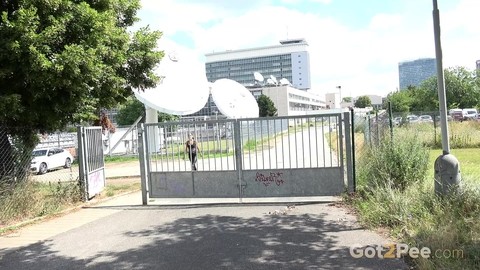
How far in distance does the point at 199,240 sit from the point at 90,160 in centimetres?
612

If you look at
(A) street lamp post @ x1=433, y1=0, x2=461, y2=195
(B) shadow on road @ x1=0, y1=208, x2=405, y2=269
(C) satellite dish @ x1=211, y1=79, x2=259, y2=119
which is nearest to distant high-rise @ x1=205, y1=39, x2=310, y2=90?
(C) satellite dish @ x1=211, y1=79, x2=259, y2=119

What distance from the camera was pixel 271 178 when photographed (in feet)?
33.4

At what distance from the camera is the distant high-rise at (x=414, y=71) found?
130 m

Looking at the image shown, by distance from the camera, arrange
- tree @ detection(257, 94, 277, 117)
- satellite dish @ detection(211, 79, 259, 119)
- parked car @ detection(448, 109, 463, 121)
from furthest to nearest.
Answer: tree @ detection(257, 94, 277, 117)
parked car @ detection(448, 109, 463, 121)
satellite dish @ detection(211, 79, 259, 119)

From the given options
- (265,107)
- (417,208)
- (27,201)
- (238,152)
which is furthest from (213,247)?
(265,107)

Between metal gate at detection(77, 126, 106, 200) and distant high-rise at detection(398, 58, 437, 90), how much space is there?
127m

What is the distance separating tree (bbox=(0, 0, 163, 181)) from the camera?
306 inches

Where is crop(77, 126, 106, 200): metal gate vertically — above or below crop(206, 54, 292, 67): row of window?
below

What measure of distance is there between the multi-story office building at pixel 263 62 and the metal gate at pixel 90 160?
155486mm

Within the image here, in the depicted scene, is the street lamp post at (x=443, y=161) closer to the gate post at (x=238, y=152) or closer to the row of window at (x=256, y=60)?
the gate post at (x=238, y=152)

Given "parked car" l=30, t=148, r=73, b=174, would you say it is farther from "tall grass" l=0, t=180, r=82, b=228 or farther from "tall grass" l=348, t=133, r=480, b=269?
"tall grass" l=348, t=133, r=480, b=269

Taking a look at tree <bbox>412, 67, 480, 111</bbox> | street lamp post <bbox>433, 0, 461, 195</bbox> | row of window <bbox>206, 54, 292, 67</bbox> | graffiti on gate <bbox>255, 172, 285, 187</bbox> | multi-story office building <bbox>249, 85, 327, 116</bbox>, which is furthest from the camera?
row of window <bbox>206, 54, 292, 67</bbox>

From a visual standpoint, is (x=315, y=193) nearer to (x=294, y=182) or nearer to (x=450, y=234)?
(x=294, y=182)

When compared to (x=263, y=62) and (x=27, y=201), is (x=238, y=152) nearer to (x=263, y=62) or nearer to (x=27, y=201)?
(x=27, y=201)
